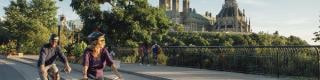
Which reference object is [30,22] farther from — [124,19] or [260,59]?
[260,59]

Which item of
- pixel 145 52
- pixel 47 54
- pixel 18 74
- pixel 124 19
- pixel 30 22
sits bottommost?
pixel 18 74

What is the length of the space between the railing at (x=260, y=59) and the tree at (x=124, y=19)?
570 centimetres

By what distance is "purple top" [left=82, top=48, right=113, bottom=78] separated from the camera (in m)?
8.95

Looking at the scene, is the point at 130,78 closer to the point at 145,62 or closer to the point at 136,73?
the point at 136,73

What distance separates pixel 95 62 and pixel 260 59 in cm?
1480

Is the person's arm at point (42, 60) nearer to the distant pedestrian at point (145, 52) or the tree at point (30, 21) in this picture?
the distant pedestrian at point (145, 52)

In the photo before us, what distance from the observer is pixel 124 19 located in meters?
36.5

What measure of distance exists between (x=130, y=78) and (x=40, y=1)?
5328cm

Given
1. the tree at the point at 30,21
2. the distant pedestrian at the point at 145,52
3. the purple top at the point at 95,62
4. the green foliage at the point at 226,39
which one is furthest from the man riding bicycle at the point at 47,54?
the green foliage at the point at 226,39

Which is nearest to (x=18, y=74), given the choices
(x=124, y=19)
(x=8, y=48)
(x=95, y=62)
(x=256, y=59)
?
(x=256, y=59)

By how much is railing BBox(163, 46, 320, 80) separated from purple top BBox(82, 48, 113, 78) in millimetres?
11626

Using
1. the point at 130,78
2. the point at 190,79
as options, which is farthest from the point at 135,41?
the point at 190,79

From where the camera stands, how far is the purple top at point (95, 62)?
8.95 m

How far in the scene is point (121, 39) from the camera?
124 feet
